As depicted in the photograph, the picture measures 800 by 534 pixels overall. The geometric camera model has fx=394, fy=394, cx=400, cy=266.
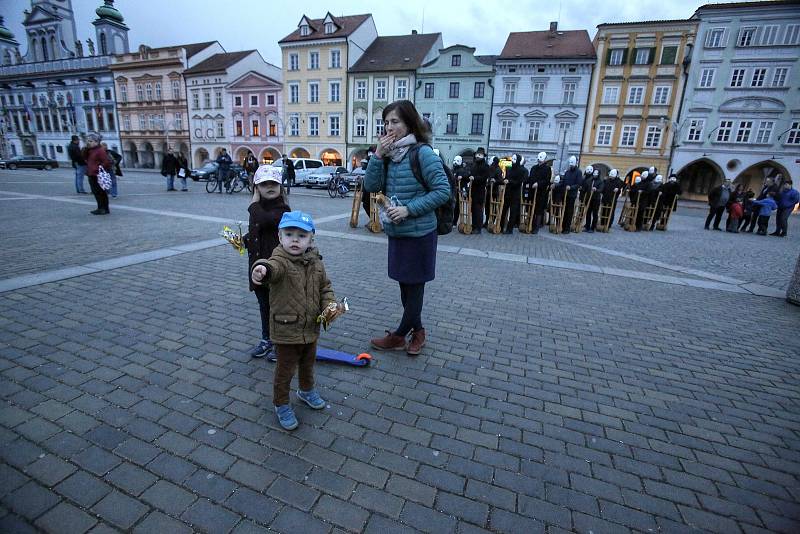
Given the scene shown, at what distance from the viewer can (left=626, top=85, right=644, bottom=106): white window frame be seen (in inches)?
1260

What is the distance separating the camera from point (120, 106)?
50031 millimetres

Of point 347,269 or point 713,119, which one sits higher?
point 713,119

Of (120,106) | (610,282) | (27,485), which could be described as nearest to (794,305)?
(610,282)

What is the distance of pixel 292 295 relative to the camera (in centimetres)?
234

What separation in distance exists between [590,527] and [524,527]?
323 mm

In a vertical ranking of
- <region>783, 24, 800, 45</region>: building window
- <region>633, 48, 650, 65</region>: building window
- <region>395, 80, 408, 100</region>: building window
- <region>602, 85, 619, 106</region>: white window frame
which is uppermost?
<region>783, 24, 800, 45</region>: building window

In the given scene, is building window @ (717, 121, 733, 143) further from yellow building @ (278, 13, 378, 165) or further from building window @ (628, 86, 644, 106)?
yellow building @ (278, 13, 378, 165)

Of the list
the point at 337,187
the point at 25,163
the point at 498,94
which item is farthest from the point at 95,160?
the point at 25,163

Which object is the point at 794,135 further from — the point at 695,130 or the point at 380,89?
the point at 380,89

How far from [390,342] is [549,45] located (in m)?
38.5

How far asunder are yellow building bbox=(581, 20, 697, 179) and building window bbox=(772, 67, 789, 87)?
19.2 feet

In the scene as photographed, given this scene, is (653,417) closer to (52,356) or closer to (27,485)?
(27,485)

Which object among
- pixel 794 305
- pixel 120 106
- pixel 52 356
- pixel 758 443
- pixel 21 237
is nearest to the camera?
pixel 758 443

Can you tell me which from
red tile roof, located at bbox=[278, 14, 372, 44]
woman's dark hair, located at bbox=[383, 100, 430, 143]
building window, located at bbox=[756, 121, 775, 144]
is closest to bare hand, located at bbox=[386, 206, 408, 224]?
woman's dark hair, located at bbox=[383, 100, 430, 143]
